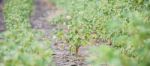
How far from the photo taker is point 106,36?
8.11m

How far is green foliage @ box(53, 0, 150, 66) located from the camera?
446 cm

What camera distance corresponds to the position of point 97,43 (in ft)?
27.9

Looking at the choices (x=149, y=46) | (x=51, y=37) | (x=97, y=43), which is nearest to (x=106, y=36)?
(x=97, y=43)

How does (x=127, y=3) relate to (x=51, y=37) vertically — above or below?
above

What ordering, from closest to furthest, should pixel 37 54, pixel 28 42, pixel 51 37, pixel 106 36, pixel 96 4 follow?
pixel 37 54
pixel 28 42
pixel 106 36
pixel 96 4
pixel 51 37

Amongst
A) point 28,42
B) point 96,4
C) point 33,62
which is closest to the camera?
point 33,62

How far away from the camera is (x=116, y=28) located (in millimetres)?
5262

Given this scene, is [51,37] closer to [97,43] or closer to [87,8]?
[87,8]

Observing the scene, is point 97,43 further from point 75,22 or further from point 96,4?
point 96,4

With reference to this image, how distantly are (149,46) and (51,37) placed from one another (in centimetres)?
583

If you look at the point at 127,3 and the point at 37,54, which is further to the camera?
the point at 127,3

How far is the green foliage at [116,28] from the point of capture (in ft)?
14.6

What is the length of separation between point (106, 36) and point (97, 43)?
0.46 metres

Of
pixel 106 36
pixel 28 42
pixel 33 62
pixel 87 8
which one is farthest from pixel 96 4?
pixel 33 62
